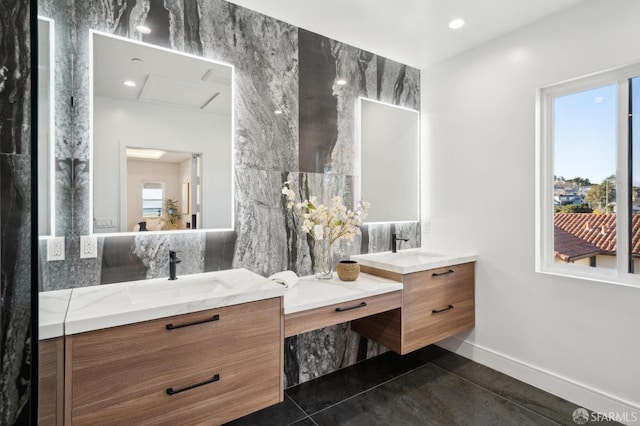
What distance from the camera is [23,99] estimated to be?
67 cm

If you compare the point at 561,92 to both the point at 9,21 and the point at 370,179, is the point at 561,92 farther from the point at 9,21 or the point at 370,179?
the point at 9,21

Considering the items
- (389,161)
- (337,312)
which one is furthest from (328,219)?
(389,161)

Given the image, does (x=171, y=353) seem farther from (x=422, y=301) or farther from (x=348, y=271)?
(x=422, y=301)

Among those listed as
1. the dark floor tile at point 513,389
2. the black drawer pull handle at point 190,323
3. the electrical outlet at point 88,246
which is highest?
the electrical outlet at point 88,246

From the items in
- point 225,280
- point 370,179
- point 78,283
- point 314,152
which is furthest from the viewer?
point 370,179

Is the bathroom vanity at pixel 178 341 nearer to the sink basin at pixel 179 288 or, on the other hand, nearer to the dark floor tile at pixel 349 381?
the sink basin at pixel 179 288

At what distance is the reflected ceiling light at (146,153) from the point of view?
1.83 metres

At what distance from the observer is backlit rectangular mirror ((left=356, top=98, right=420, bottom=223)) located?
2838 millimetres

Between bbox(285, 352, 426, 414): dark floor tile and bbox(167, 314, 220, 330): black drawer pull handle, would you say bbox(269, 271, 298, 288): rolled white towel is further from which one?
bbox(285, 352, 426, 414): dark floor tile

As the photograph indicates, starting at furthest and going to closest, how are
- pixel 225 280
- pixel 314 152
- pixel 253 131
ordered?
pixel 314 152 → pixel 253 131 → pixel 225 280

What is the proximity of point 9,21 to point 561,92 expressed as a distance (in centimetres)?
292

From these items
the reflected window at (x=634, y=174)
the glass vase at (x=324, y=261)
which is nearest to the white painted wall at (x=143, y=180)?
the glass vase at (x=324, y=261)

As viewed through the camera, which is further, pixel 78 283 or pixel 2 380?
pixel 78 283

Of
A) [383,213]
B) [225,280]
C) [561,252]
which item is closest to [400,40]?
[383,213]
